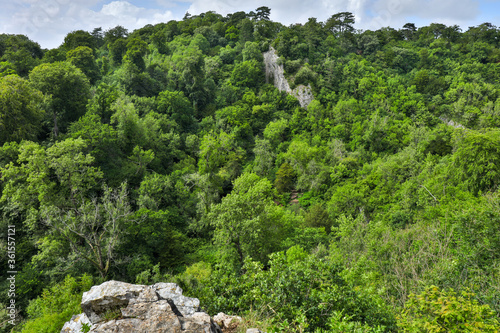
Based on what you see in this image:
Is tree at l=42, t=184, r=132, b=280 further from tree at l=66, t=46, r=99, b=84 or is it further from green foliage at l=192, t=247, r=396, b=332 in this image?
tree at l=66, t=46, r=99, b=84

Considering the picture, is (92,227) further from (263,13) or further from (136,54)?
(263,13)

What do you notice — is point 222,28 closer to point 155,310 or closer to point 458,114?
point 458,114

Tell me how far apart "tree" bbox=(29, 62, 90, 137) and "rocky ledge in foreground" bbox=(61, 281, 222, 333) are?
26995 mm

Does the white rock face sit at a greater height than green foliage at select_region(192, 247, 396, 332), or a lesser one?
lesser

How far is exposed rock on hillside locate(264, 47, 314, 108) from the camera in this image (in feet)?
170

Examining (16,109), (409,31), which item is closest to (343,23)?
(409,31)

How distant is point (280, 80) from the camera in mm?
54969

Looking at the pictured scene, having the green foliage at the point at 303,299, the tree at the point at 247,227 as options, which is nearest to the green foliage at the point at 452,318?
the green foliage at the point at 303,299

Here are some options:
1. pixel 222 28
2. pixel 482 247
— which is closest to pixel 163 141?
pixel 482 247

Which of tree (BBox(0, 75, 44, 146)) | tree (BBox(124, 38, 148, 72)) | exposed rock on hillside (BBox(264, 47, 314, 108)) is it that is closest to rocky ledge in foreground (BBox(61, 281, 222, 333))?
tree (BBox(0, 75, 44, 146))

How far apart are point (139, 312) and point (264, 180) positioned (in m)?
21.0

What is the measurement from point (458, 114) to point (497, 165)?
32665 millimetres

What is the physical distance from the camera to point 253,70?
55438 mm

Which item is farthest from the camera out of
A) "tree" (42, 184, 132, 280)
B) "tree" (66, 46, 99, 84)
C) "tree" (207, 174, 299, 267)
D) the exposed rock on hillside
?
the exposed rock on hillside
